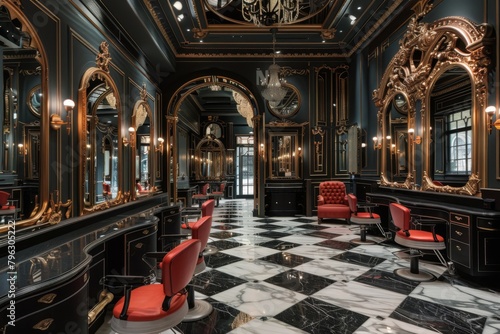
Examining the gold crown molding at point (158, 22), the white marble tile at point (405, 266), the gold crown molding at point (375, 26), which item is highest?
the gold crown molding at point (375, 26)

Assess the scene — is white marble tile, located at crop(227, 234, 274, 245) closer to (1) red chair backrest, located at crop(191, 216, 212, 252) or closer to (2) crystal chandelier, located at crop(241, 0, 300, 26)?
(1) red chair backrest, located at crop(191, 216, 212, 252)

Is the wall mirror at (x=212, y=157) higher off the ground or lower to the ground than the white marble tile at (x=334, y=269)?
higher

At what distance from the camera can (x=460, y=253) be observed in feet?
12.1

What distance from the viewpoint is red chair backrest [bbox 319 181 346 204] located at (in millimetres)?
7453

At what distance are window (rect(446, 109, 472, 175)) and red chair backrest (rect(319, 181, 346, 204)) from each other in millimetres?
3048

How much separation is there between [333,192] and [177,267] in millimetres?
6286

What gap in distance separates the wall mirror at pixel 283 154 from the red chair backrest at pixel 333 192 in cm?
113

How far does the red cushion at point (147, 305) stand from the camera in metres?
1.81

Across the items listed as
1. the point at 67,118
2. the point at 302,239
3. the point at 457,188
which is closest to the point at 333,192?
the point at 302,239

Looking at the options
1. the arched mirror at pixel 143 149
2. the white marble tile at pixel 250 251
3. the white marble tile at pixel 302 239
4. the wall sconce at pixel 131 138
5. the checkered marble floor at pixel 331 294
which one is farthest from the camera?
the white marble tile at pixel 302 239

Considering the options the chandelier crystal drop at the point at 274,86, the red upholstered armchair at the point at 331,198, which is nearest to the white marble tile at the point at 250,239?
the red upholstered armchair at the point at 331,198

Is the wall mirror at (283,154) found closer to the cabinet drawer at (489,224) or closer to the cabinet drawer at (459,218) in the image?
the cabinet drawer at (459,218)

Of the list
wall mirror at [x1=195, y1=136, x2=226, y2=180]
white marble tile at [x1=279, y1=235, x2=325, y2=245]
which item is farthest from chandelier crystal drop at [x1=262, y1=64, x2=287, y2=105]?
wall mirror at [x1=195, y1=136, x2=226, y2=180]

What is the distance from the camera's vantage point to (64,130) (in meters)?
3.28
